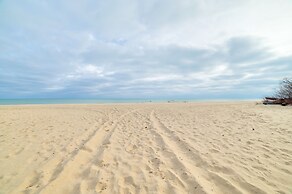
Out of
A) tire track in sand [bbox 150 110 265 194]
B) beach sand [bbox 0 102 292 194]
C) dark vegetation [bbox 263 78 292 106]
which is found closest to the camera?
tire track in sand [bbox 150 110 265 194]

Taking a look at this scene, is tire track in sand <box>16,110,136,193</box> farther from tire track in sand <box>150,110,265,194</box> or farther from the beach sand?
tire track in sand <box>150,110,265,194</box>

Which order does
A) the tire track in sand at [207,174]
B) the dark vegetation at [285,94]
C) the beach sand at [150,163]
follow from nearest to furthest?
the tire track in sand at [207,174], the beach sand at [150,163], the dark vegetation at [285,94]

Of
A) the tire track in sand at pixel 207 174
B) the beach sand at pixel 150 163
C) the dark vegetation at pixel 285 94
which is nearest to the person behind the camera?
the tire track in sand at pixel 207 174

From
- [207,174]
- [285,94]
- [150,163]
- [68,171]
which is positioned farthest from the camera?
[285,94]

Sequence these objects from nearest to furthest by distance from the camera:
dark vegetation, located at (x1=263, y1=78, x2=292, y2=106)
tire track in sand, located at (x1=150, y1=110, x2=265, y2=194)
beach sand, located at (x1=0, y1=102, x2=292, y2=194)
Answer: tire track in sand, located at (x1=150, y1=110, x2=265, y2=194) < beach sand, located at (x1=0, y1=102, x2=292, y2=194) < dark vegetation, located at (x1=263, y1=78, x2=292, y2=106)

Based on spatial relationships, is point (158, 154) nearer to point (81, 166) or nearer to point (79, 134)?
point (81, 166)

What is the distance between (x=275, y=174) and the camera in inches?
151

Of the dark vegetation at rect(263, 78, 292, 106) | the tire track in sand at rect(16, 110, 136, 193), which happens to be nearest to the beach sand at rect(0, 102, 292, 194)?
the tire track in sand at rect(16, 110, 136, 193)

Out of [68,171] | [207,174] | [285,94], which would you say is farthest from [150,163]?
[285,94]

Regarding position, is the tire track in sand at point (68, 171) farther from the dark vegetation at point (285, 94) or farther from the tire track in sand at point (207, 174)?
the dark vegetation at point (285, 94)

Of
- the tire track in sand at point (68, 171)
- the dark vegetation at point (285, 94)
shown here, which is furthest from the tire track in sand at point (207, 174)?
the dark vegetation at point (285, 94)

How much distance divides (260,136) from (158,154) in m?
4.14

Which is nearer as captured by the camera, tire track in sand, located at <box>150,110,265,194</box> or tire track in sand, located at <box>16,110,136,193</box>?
tire track in sand, located at <box>150,110,265,194</box>

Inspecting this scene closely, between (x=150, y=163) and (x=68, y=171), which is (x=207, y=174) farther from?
(x=68, y=171)
